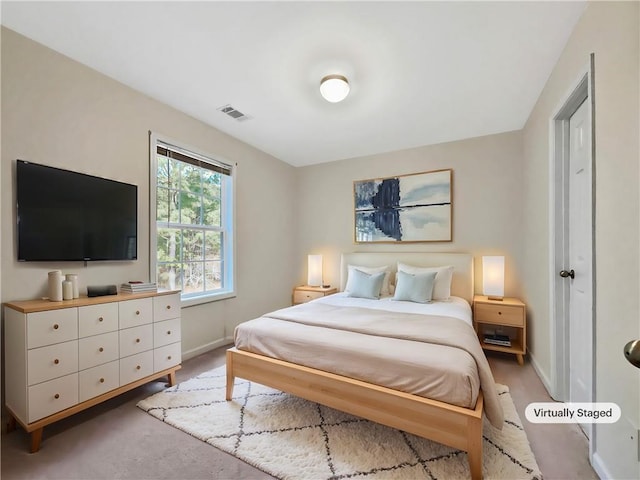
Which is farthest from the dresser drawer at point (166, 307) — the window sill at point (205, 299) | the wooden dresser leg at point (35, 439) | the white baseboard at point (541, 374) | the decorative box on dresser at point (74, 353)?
the white baseboard at point (541, 374)

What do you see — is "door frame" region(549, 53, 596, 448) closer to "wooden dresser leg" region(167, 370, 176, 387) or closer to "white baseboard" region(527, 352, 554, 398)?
"white baseboard" region(527, 352, 554, 398)

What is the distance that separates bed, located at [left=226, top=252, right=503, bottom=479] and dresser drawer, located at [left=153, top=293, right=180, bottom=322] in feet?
2.12

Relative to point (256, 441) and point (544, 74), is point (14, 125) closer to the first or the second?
point (256, 441)

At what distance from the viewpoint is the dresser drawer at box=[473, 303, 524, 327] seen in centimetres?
291

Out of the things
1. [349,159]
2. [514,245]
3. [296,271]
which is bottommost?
[296,271]

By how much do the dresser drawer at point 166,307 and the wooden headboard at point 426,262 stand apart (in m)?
2.30

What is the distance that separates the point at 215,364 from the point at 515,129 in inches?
167

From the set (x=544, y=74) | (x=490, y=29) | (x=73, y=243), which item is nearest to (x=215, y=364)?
(x=73, y=243)

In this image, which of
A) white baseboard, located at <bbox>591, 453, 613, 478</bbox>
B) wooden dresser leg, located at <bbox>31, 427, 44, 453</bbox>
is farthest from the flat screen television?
white baseboard, located at <bbox>591, 453, 613, 478</bbox>

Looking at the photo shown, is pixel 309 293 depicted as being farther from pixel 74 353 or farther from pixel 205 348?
pixel 74 353

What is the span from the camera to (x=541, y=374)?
2.51 m

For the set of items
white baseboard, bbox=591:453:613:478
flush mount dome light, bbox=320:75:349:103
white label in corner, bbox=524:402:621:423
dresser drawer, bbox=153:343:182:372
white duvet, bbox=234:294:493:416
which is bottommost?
white label in corner, bbox=524:402:621:423

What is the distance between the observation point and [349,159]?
14.4 ft

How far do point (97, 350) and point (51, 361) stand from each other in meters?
0.24
